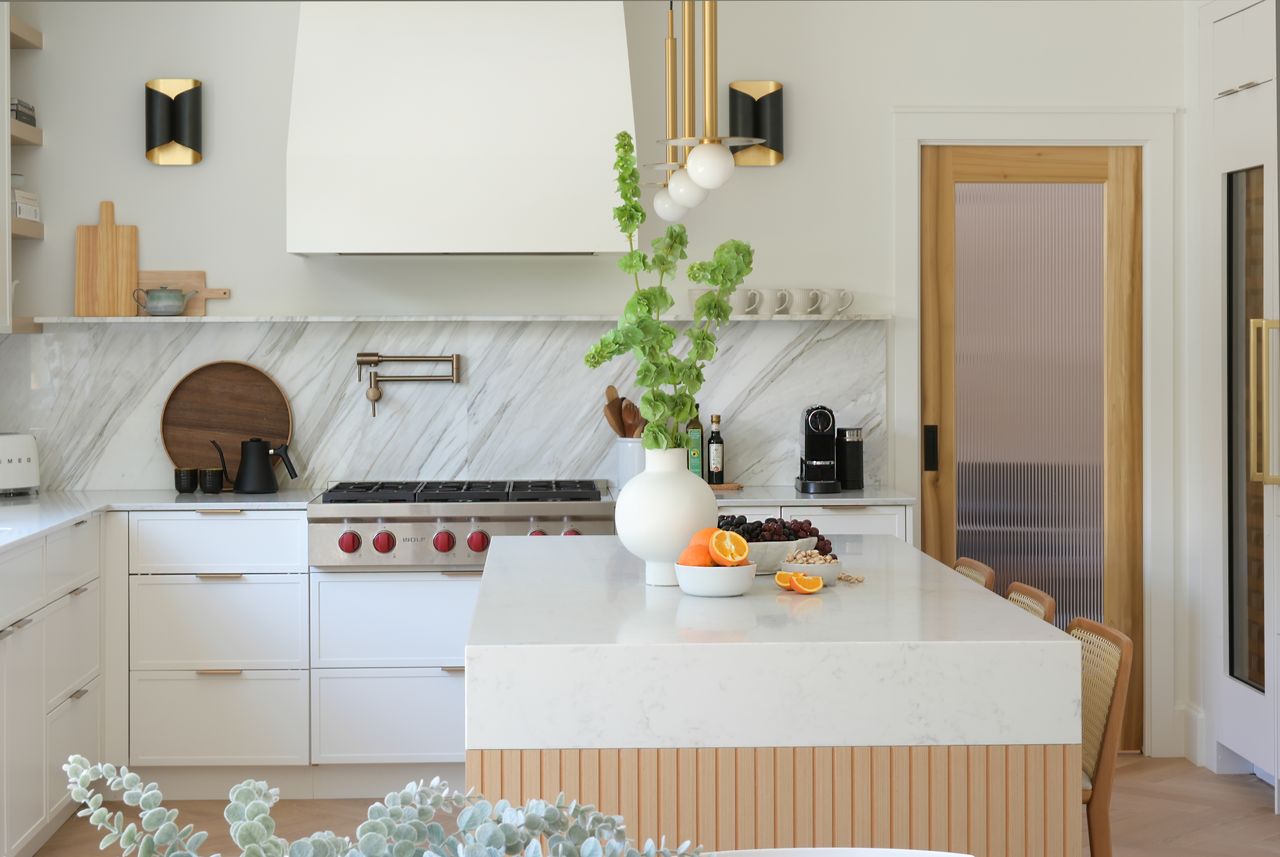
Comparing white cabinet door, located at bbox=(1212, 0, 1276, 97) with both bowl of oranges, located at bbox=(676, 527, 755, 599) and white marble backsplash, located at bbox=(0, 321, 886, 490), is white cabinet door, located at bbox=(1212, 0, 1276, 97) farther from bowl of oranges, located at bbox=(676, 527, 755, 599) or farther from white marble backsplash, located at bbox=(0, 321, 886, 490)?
bowl of oranges, located at bbox=(676, 527, 755, 599)

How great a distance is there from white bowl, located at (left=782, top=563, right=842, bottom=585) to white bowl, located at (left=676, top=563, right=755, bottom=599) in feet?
0.45

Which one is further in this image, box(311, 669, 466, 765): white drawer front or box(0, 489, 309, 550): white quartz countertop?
box(311, 669, 466, 765): white drawer front

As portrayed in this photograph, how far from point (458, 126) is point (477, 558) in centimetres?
138

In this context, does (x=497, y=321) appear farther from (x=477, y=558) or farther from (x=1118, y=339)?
(x=1118, y=339)

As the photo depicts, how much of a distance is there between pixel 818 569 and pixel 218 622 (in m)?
2.36

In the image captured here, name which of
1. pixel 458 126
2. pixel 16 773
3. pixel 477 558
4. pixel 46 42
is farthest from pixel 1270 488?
pixel 46 42

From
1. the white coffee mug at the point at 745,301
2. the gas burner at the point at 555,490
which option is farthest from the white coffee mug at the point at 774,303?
the gas burner at the point at 555,490

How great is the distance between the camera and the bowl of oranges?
7.60 ft

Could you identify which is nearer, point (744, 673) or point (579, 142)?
point (744, 673)

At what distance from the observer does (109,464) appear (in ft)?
14.9

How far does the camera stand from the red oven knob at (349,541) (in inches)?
157

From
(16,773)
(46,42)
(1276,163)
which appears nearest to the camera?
(16,773)

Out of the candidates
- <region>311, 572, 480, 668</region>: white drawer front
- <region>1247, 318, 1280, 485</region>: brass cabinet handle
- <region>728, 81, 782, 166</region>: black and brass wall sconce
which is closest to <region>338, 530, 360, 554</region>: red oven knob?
<region>311, 572, 480, 668</region>: white drawer front

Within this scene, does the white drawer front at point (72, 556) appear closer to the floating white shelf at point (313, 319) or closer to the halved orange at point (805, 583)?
the floating white shelf at point (313, 319)
